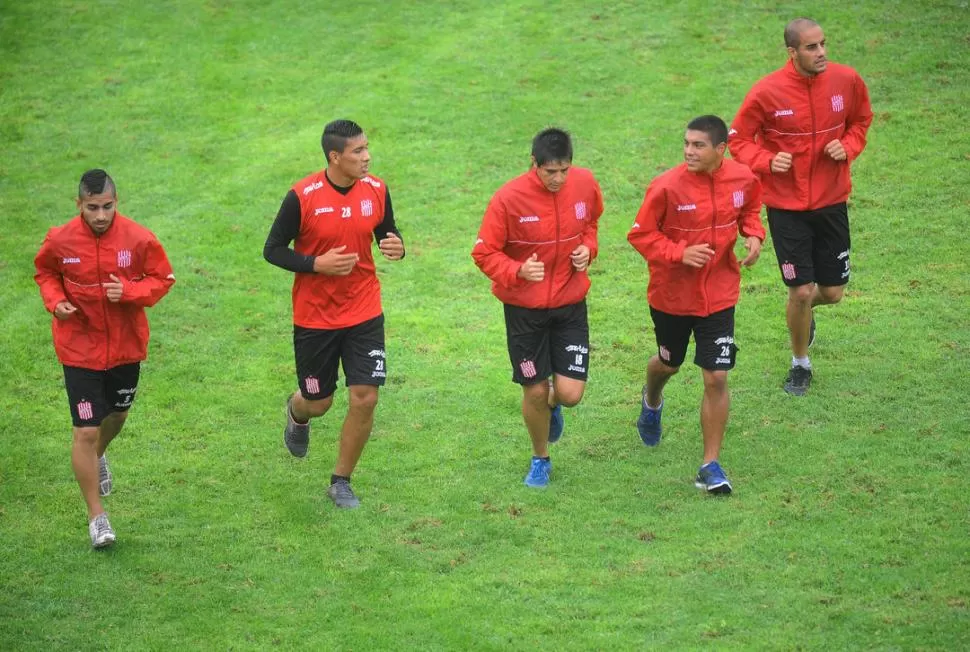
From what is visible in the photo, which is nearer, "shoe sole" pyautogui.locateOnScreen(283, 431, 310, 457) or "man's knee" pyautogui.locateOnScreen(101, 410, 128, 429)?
"man's knee" pyautogui.locateOnScreen(101, 410, 128, 429)

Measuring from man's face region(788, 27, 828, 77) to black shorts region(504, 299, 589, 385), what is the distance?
2.73 meters

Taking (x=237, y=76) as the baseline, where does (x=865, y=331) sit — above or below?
below

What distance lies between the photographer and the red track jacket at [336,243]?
28.6 feet

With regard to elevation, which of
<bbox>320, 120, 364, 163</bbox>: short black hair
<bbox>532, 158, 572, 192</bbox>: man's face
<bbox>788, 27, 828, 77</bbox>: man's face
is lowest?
<bbox>532, 158, 572, 192</bbox>: man's face

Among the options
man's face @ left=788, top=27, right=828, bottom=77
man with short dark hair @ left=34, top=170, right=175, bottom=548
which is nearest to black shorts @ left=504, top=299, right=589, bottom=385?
man with short dark hair @ left=34, top=170, right=175, bottom=548

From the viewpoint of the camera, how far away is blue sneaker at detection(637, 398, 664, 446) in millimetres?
9672

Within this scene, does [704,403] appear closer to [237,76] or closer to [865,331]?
[865,331]

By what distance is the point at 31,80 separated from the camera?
17.3 meters

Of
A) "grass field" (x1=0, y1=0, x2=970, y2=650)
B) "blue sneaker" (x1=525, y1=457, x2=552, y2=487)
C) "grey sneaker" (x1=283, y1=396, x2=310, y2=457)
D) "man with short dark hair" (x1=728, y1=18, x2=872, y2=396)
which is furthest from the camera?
"man with short dark hair" (x1=728, y1=18, x2=872, y2=396)

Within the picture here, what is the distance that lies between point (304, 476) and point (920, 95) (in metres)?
9.47

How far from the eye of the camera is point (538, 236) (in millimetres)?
8719

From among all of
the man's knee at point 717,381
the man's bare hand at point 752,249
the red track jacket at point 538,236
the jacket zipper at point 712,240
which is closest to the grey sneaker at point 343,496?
the red track jacket at point 538,236

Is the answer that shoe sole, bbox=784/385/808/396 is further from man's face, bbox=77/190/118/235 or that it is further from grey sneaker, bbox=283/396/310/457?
man's face, bbox=77/190/118/235

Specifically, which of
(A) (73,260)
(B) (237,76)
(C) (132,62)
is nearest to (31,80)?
(C) (132,62)
